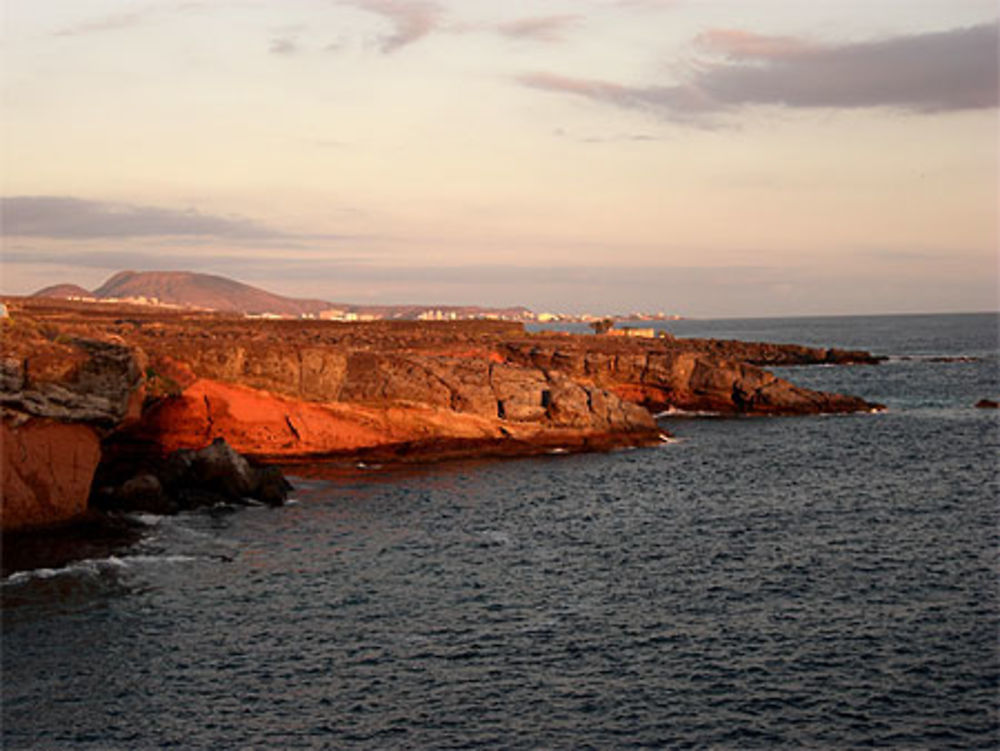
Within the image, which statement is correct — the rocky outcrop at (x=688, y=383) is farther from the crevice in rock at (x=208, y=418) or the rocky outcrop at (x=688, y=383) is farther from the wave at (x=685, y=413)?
the crevice in rock at (x=208, y=418)

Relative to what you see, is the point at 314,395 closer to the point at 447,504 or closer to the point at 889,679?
the point at 447,504

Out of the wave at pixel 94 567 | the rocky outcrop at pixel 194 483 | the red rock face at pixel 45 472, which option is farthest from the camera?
the rocky outcrop at pixel 194 483

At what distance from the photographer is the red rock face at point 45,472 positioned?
133 feet

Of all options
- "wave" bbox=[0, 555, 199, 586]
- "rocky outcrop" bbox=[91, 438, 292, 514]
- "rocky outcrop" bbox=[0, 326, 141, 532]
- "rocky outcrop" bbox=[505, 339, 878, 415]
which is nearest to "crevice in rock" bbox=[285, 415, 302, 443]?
"rocky outcrop" bbox=[91, 438, 292, 514]

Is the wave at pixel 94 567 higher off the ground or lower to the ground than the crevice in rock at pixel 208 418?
lower

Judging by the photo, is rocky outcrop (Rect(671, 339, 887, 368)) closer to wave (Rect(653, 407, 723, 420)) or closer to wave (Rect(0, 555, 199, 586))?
wave (Rect(653, 407, 723, 420))

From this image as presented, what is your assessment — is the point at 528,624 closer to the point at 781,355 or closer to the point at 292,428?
the point at 292,428

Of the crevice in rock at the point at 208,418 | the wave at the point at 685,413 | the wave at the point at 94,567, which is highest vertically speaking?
the crevice in rock at the point at 208,418

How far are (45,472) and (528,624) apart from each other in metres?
23.7

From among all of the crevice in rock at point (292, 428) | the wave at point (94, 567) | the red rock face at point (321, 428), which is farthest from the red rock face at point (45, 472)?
the crevice in rock at point (292, 428)

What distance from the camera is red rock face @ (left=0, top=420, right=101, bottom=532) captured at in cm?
4066

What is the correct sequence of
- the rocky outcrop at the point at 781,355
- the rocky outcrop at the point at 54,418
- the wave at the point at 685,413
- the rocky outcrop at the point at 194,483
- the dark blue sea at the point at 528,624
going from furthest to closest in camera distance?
the rocky outcrop at the point at 781,355
the wave at the point at 685,413
the rocky outcrop at the point at 194,483
the rocky outcrop at the point at 54,418
the dark blue sea at the point at 528,624

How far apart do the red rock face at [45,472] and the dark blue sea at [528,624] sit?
4.16 metres

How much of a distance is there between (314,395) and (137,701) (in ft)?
126
